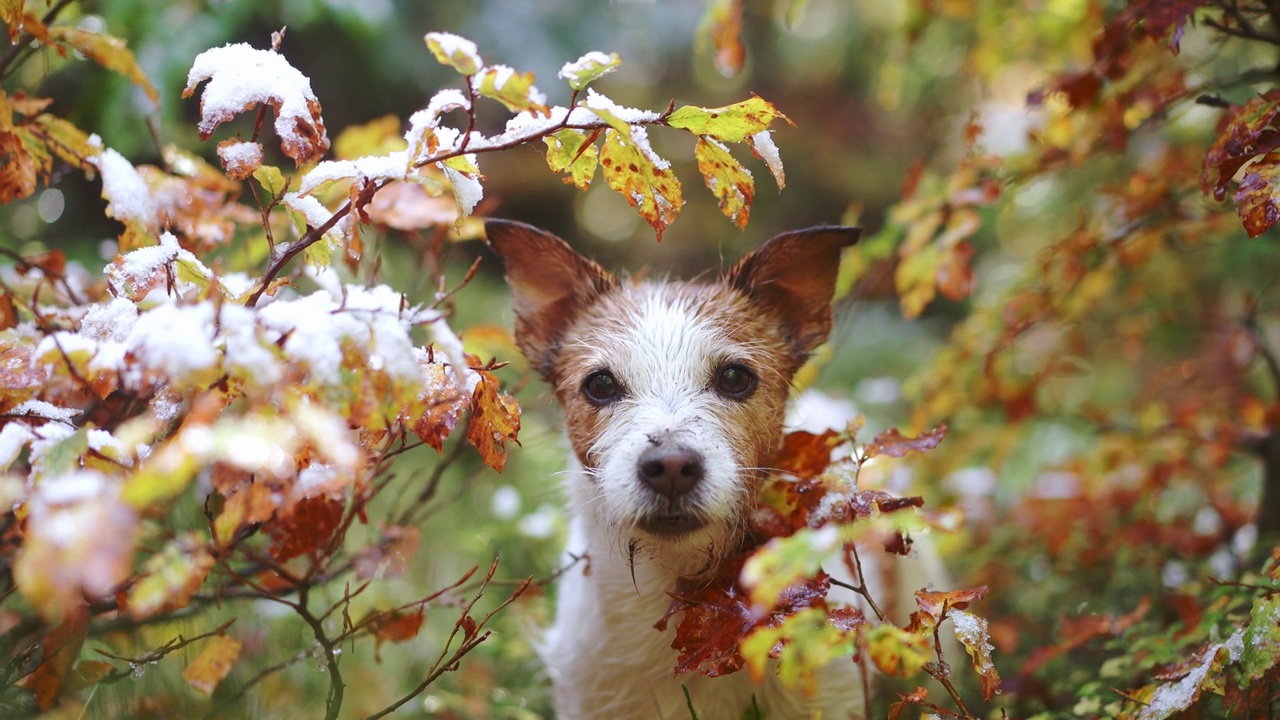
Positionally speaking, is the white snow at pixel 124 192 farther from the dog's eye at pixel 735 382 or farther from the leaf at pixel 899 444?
the leaf at pixel 899 444

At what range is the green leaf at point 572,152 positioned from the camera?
186cm

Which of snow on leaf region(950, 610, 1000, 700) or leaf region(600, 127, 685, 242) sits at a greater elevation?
leaf region(600, 127, 685, 242)

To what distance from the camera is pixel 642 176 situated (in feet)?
6.27

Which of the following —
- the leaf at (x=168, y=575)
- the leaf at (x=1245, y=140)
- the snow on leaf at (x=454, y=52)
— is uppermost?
the leaf at (x=1245, y=140)

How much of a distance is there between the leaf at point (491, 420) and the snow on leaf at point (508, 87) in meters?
0.60

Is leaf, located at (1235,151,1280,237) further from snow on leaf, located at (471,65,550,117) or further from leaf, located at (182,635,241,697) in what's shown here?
leaf, located at (182,635,241,697)

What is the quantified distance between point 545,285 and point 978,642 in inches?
62.0

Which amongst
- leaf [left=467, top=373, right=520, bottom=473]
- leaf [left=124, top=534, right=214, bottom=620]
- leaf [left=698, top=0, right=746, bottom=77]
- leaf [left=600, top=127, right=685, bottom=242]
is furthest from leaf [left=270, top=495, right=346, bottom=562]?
leaf [left=698, top=0, right=746, bottom=77]

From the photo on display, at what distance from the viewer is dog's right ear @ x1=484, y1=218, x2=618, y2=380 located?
256 cm

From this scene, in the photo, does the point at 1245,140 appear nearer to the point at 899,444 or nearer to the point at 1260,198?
the point at 1260,198

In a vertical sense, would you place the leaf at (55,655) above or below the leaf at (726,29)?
below

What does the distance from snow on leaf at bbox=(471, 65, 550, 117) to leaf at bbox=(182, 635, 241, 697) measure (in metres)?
1.46

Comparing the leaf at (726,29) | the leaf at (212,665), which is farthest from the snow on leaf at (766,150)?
the leaf at (212,665)

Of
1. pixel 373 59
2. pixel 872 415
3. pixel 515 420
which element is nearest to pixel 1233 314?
pixel 872 415
